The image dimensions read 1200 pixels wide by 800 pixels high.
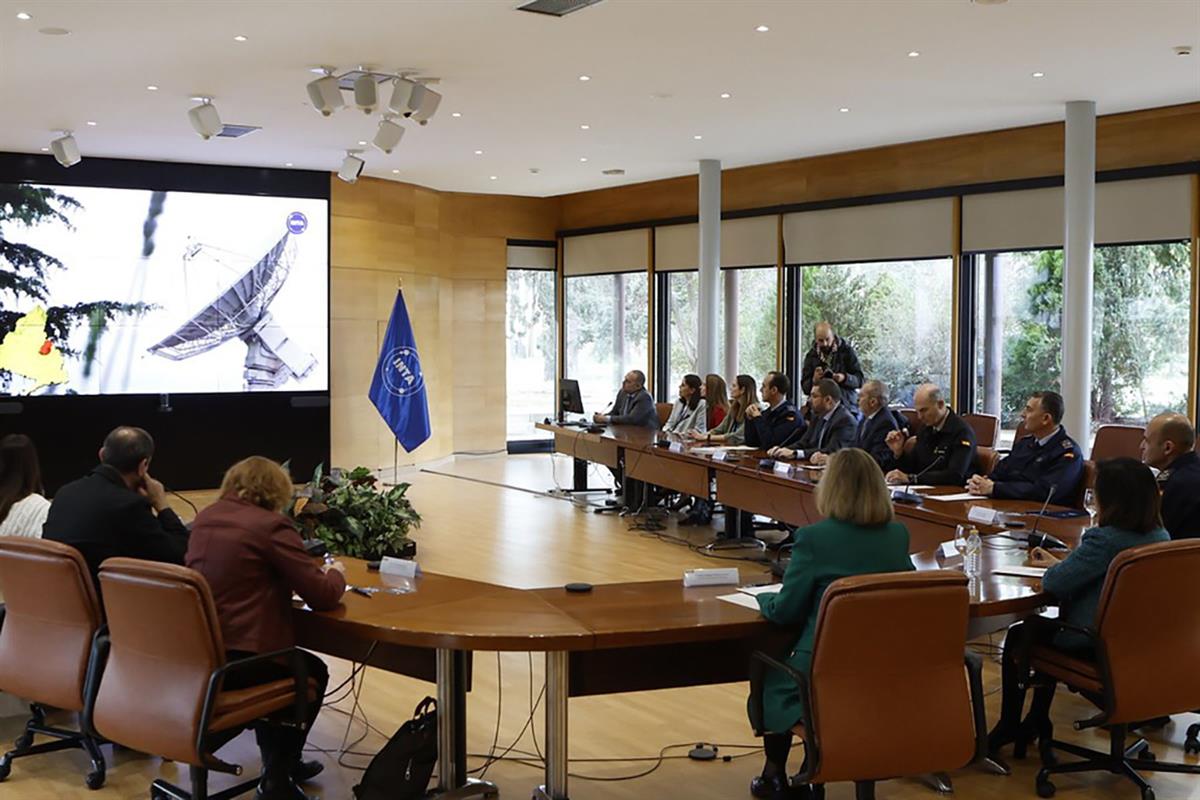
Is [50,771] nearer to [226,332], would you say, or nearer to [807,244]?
[226,332]

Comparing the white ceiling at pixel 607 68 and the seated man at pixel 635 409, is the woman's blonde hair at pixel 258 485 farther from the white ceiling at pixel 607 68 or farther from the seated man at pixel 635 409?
the seated man at pixel 635 409

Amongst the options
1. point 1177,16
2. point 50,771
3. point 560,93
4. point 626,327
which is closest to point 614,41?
point 560,93

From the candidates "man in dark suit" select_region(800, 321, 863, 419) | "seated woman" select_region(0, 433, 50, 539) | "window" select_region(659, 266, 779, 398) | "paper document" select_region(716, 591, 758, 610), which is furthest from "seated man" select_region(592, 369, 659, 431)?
"paper document" select_region(716, 591, 758, 610)

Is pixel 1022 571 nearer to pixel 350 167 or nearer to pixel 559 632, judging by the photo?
pixel 559 632

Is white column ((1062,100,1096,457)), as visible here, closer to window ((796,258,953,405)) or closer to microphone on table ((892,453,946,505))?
window ((796,258,953,405))

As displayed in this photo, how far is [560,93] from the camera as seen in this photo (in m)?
8.35

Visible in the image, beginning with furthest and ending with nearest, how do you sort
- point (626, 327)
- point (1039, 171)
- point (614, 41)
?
1. point (626, 327)
2. point (1039, 171)
3. point (614, 41)

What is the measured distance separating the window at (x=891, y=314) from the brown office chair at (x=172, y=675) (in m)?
8.22

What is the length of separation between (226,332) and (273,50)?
5.55 meters

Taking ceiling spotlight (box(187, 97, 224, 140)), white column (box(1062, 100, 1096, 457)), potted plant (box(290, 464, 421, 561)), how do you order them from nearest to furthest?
potted plant (box(290, 464, 421, 561)) → ceiling spotlight (box(187, 97, 224, 140)) → white column (box(1062, 100, 1096, 457))

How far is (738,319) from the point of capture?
12922 mm

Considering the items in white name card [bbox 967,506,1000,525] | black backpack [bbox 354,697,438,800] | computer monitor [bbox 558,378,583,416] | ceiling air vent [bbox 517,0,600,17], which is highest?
ceiling air vent [bbox 517,0,600,17]

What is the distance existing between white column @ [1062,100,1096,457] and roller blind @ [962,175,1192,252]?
0.62m

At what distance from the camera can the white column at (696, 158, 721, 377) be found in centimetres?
1176
